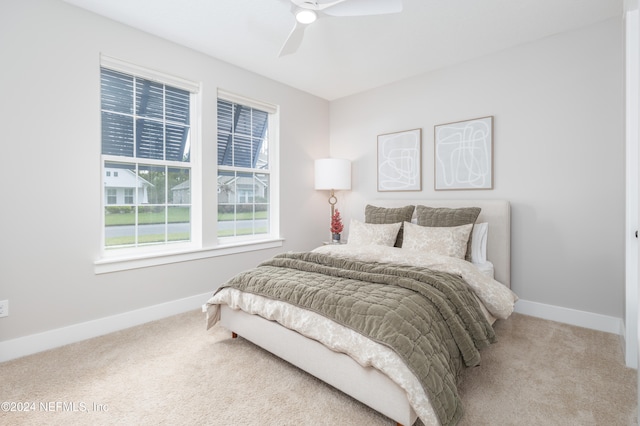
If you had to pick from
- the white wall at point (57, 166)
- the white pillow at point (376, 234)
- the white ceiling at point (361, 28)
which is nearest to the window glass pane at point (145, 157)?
the white wall at point (57, 166)

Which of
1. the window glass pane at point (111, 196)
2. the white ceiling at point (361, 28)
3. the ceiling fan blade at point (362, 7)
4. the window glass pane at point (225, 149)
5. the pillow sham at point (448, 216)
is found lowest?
the pillow sham at point (448, 216)

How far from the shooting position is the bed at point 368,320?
4.65 ft

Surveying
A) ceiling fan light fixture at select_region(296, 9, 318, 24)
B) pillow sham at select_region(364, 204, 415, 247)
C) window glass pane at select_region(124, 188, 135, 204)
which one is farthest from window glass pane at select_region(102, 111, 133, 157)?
pillow sham at select_region(364, 204, 415, 247)

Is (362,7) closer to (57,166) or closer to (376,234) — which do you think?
(376,234)

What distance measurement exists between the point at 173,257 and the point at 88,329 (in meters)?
0.85

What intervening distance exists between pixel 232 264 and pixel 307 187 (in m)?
1.47

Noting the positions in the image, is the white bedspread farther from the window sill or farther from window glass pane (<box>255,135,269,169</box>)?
window glass pane (<box>255,135,269,169</box>)

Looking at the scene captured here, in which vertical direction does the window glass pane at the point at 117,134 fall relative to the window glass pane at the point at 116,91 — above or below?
below

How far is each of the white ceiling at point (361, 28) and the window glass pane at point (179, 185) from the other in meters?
1.23

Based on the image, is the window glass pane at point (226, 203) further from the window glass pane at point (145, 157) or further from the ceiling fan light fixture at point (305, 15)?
the ceiling fan light fixture at point (305, 15)

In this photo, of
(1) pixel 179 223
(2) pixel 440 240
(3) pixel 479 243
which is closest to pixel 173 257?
(1) pixel 179 223

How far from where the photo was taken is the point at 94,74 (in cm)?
253

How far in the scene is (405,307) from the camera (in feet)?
5.40

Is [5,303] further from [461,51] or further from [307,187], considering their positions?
[461,51]
